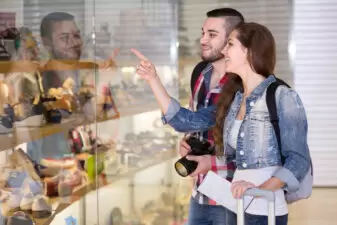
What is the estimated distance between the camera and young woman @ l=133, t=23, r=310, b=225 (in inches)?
96.3

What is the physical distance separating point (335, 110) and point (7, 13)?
6.19 ft

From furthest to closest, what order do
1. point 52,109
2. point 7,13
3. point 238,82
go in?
point 7,13, point 52,109, point 238,82

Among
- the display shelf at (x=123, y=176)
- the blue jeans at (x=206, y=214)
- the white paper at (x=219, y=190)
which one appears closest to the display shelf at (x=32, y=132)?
the display shelf at (x=123, y=176)

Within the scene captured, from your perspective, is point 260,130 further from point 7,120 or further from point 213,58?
point 7,120

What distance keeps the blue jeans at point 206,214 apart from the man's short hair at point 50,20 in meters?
1.40

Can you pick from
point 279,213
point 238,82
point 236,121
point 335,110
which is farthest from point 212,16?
point 335,110

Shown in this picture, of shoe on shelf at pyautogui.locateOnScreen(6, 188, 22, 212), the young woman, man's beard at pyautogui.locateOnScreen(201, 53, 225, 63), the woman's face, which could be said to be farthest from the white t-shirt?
shoe on shelf at pyautogui.locateOnScreen(6, 188, 22, 212)

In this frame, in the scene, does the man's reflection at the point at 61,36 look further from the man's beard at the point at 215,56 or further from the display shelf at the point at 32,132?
the man's beard at the point at 215,56

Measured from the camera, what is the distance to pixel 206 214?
3.13 m

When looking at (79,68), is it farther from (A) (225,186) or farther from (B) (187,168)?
(A) (225,186)

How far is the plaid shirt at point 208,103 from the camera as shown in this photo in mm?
3053

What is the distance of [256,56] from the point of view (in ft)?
8.38

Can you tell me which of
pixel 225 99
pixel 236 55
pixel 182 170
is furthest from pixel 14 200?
pixel 236 55

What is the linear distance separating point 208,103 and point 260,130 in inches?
25.0
